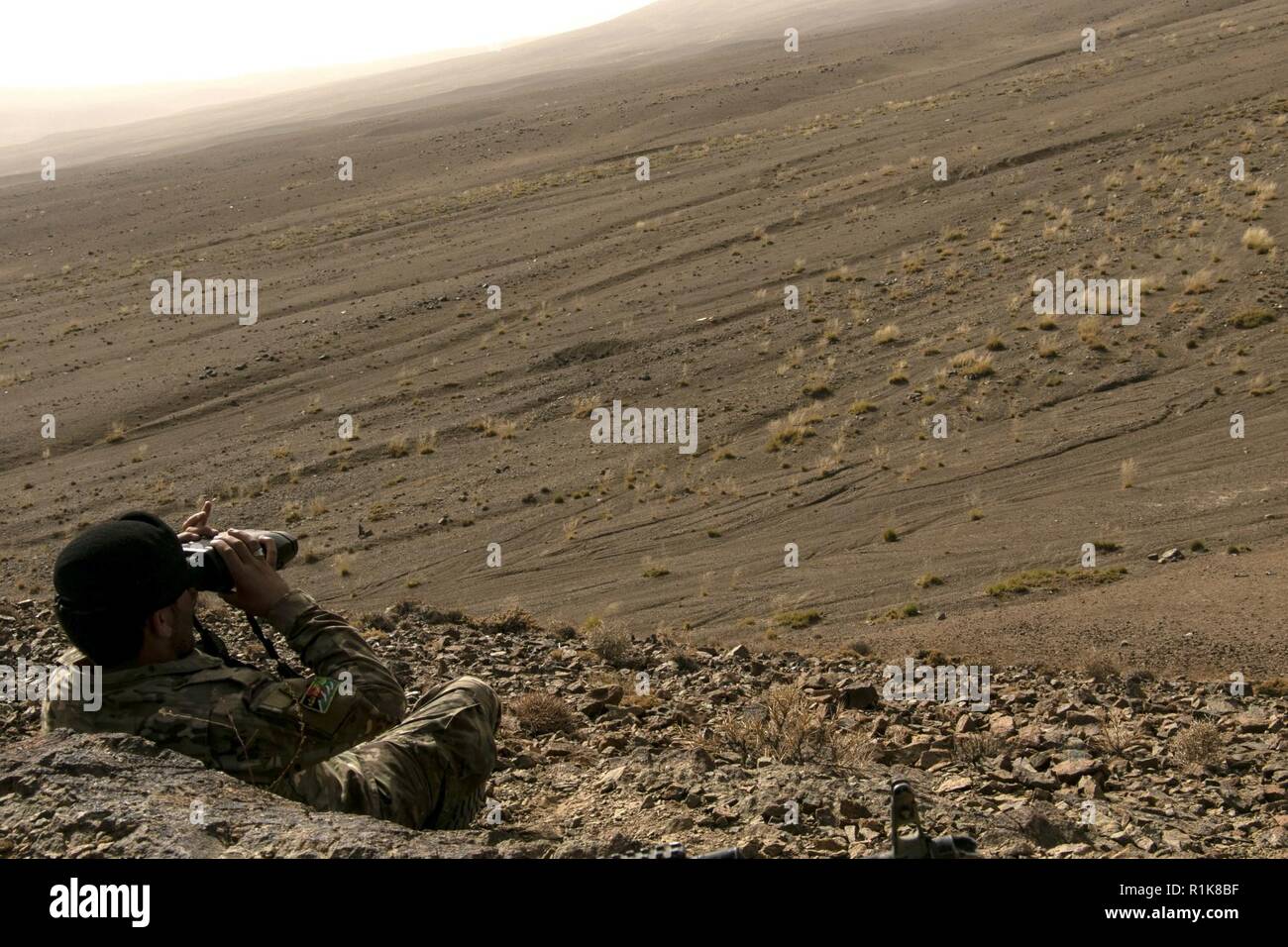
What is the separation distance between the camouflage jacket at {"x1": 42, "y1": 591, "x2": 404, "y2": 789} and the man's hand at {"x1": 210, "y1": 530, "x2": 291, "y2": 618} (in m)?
0.05

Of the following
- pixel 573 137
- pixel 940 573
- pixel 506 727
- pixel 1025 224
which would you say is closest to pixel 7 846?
pixel 506 727

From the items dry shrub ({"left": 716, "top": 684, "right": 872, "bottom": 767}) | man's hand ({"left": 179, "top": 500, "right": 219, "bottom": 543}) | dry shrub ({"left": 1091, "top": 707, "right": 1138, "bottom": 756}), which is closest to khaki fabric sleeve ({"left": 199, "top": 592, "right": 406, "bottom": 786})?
man's hand ({"left": 179, "top": 500, "right": 219, "bottom": 543})

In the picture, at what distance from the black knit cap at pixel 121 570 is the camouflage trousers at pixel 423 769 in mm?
784

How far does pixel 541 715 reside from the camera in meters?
7.06

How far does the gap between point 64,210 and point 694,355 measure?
42.5 metres

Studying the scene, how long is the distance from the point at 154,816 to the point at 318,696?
0.59 metres

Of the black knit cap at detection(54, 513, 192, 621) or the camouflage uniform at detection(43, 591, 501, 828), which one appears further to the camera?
the camouflage uniform at detection(43, 591, 501, 828)

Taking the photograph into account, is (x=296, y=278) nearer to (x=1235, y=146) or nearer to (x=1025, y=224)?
(x=1025, y=224)

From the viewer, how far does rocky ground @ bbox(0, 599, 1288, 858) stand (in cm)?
370

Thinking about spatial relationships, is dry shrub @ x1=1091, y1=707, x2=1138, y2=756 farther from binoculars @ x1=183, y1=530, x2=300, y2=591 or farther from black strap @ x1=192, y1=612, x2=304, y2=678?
binoculars @ x1=183, y1=530, x2=300, y2=591

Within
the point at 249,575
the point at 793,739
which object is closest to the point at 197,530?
the point at 249,575

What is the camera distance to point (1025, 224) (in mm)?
31797

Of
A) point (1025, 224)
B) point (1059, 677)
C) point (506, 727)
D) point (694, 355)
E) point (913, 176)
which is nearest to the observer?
point (506, 727)

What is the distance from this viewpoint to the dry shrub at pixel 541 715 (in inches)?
274
